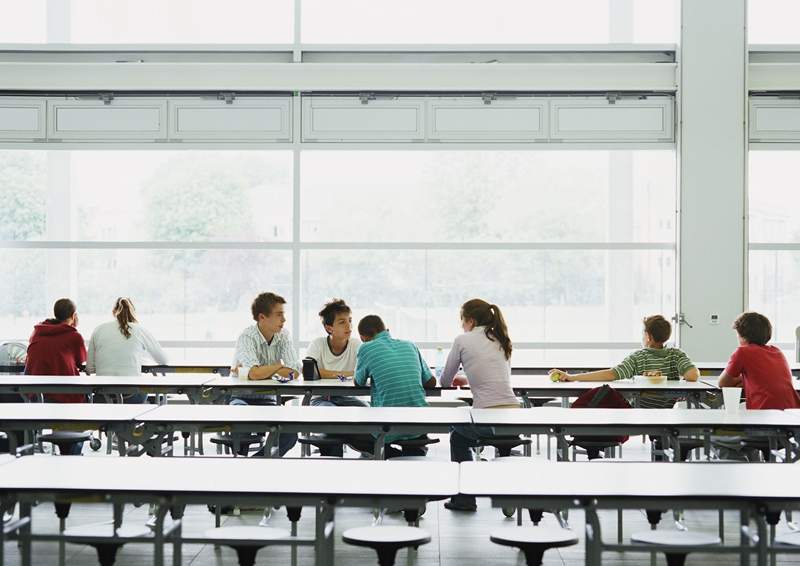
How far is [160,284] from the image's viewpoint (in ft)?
32.5

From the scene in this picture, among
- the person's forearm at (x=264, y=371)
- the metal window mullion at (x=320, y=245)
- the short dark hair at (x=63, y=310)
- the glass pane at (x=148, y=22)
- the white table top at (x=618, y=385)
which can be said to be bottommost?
the white table top at (x=618, y=385)

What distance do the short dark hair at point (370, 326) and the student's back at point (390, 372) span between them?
0.08 metres

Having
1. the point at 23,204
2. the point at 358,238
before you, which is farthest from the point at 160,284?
the point at 358,238

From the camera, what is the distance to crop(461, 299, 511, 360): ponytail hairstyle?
18.9ft

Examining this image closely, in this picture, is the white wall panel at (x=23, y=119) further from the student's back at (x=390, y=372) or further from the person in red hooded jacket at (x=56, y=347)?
the student's back at (x=390, y=372)

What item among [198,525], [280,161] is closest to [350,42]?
[280,161]

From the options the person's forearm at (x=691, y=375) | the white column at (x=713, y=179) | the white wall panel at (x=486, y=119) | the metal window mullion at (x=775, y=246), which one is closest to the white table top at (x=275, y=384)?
the person's forearm at (x=691, y=375)

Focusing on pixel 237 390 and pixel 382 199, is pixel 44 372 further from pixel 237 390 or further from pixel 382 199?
pixel 382 199

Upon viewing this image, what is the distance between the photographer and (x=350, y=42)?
9.90 meters

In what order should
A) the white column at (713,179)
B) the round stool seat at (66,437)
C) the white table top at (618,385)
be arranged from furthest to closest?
the white column at (713,179)
the white table top at (618,385)
the round stool seat at (66,437)

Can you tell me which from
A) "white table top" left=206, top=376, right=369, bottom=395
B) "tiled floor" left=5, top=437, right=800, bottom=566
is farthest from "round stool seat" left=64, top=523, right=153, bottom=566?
"white table top" left=206, top=376, right=369, bottom=395

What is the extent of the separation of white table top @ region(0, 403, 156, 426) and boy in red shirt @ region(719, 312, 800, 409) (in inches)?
130

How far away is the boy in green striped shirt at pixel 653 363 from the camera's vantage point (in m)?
6.41

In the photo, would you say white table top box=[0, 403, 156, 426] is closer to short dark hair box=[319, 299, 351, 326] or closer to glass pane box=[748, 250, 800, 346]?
short dark hair box=[319, 299, 351, 326]
